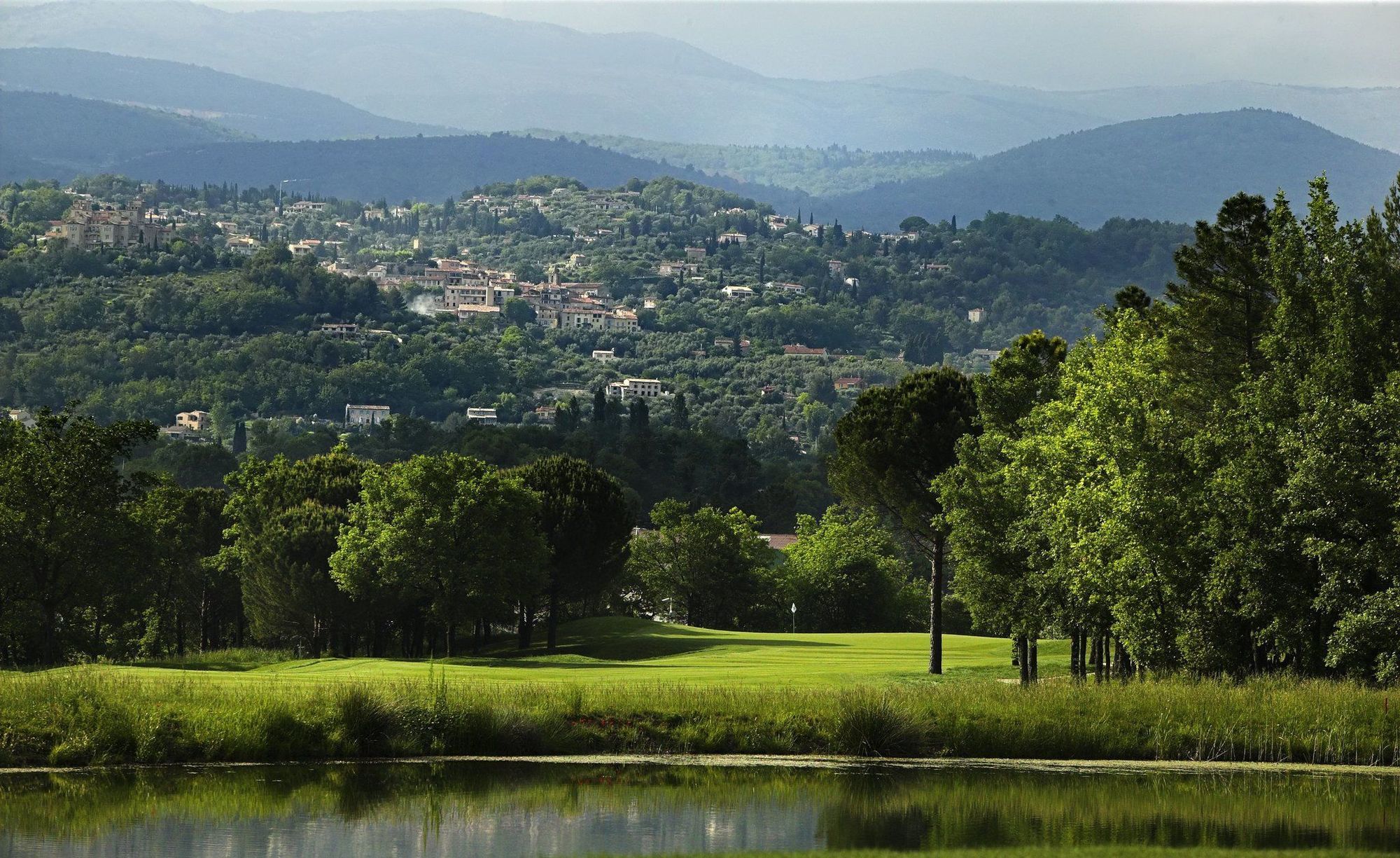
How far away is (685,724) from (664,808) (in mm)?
4953

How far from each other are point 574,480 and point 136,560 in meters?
16.3

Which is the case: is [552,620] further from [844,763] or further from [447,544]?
[844,763]

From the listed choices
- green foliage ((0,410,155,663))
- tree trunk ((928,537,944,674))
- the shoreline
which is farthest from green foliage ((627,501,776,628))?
the shoreline

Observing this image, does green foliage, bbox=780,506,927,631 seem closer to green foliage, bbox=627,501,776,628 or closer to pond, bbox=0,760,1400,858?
green foliage, bbox=627,501,776,628

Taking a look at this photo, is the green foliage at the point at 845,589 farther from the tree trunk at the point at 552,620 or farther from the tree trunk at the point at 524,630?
the tree trunk at the point at 524,630

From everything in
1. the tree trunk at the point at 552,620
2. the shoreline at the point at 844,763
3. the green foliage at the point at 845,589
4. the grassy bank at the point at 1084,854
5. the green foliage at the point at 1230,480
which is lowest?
the green foliage at the point at 845,589

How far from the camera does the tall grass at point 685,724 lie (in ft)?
86.4

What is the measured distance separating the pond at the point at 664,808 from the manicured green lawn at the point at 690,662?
765cm

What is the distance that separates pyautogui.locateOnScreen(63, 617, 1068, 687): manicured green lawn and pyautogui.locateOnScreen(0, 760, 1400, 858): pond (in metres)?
7.65

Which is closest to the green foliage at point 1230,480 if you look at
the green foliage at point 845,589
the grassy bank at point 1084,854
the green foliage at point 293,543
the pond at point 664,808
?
the pond at point 664,808

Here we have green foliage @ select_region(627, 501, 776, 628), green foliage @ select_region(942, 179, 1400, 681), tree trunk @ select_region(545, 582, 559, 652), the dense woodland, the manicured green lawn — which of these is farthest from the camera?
green foliage @ select_region(627, 501, 776, 628)

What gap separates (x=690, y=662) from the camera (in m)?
50.8

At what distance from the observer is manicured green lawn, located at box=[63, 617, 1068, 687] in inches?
1561

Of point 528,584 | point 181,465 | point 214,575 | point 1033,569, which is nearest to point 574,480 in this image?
point 528,584
